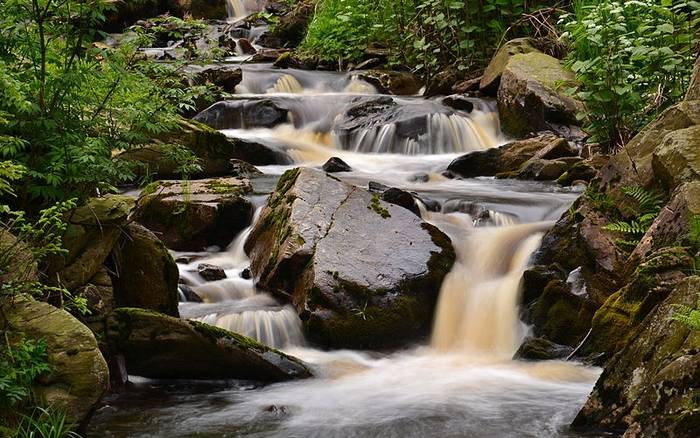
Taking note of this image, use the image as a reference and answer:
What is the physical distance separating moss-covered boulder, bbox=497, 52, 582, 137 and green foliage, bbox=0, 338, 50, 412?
9.31 meters

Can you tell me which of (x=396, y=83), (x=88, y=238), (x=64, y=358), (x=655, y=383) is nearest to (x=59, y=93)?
(x=88, y=238)

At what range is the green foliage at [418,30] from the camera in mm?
15000

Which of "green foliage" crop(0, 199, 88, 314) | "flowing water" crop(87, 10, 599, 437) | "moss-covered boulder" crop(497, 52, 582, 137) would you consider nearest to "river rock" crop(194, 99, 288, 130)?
"flowing water" crop(87, 10, 599, 437)

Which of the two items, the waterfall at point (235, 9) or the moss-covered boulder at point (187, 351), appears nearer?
the moss-covered boulder at point (187, 351)

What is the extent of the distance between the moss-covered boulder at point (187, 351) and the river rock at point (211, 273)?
1.87 m

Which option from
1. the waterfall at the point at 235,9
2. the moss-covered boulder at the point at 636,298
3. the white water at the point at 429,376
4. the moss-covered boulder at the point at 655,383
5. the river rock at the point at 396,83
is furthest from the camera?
the waterfall at the point at 235,9

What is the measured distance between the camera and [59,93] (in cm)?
493

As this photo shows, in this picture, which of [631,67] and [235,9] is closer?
[631,67]

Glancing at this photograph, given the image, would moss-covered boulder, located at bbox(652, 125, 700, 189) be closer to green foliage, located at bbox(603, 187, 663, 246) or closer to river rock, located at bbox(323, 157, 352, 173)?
green foliage, located at bbox(603, 187, 663, 246)

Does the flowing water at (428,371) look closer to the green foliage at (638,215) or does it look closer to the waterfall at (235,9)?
the green foliage at (638,215)

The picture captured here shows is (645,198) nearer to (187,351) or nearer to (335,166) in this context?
(187,351)

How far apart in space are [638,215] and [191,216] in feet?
14.8

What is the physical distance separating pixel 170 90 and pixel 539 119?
7613mm

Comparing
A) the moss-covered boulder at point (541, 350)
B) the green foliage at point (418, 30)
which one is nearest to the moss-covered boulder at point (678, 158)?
the moss-covered boulder at point (541, 350)
